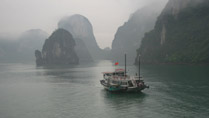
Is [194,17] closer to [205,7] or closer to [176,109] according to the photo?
[205,7]

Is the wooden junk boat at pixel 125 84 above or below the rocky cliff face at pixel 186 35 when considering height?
below

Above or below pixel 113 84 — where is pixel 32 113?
below

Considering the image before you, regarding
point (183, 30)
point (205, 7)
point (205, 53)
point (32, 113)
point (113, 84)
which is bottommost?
point (32, 113)

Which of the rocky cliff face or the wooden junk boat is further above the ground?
the rocky cliff face

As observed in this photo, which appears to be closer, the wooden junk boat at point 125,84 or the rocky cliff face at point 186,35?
the wooden junk boat at point 125,84

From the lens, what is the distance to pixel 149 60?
200 metres

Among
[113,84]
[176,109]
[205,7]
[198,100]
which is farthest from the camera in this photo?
[205,7]

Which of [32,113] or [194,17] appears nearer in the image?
[32,113]

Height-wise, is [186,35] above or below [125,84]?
above

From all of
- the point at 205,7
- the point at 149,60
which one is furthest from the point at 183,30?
the point at 149,60

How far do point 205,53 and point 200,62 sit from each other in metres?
7.74

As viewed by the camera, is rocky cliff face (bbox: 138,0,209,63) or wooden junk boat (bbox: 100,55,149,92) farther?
rocky cliff face (bbox: 138,0,209,63)

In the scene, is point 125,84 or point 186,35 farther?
point 186,35

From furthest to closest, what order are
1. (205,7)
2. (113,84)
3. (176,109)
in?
(205,7) → (113,84) → (176,109)
